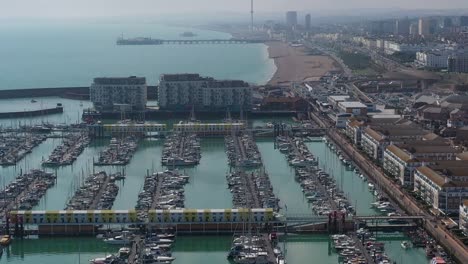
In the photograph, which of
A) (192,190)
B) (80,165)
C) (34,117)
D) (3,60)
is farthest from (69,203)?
(3,60)

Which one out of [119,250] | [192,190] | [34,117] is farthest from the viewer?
[34,117]

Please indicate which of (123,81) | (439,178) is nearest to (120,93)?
(123,81)

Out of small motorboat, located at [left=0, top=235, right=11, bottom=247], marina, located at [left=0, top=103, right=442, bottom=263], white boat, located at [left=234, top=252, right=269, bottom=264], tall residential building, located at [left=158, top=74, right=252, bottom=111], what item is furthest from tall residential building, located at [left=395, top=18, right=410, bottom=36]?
white boat, located at [left=234, top=252, right=269, bottom=264]

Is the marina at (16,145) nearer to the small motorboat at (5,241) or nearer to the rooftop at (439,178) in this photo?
the small motorboat at (5,241)

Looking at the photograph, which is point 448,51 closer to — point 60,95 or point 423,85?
point 423,85

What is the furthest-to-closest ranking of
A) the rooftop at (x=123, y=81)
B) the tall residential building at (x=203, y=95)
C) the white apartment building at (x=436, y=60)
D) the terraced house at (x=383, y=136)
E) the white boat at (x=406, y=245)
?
the white apartment building at (x=436, y=60) → the rooftop at (x=123, y=81) → the tall residential building at (x=203, y=95) → the terraced house at (x=383, y=136) → the white boat at (x=406, y=245)

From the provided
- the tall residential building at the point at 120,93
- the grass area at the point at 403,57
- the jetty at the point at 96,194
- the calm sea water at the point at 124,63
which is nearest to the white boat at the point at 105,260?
the jetty at the point at 96,194
